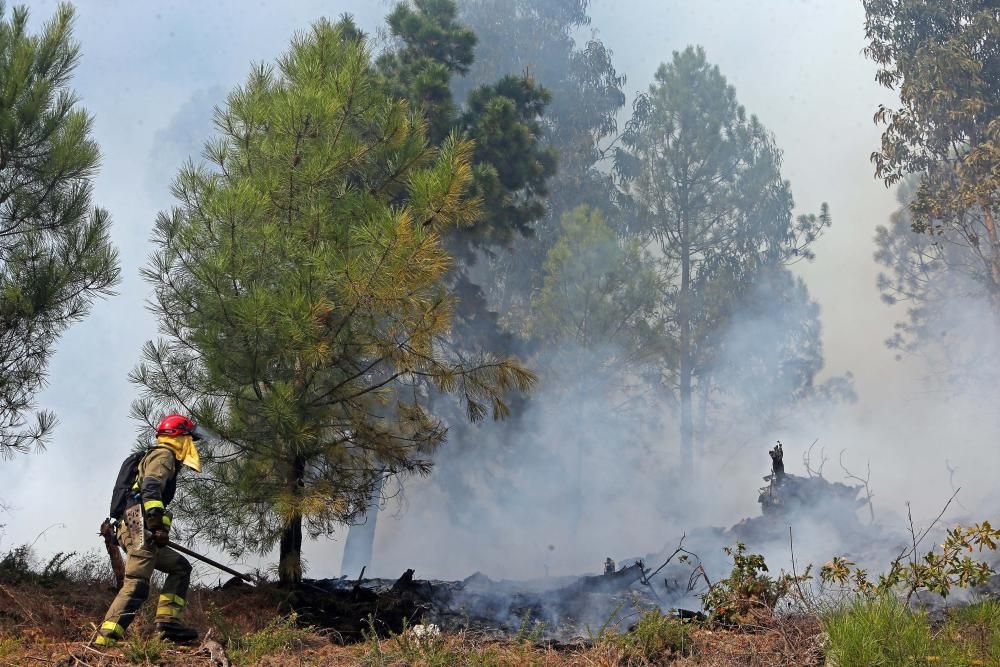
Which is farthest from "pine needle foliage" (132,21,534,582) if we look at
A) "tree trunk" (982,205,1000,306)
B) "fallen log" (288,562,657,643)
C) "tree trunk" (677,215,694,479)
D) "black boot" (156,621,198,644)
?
"tree trunk" (677,215,694,479)

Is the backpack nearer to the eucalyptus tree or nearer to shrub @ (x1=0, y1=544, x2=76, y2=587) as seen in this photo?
shrub @ (x1=0, y1=544, x2=76, y2=587)

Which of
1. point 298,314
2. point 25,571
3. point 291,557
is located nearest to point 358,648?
point 291,557

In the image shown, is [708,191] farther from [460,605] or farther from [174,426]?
[174,426]

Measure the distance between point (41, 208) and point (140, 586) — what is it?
484cm

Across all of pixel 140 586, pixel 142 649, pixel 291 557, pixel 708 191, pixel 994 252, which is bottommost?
pixel 142 649

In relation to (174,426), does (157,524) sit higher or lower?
lower

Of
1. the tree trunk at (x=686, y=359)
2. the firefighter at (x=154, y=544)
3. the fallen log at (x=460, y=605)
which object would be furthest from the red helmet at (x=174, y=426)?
the tree trunk at (x=686, y=359)

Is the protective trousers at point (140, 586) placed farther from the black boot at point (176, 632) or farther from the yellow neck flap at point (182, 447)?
the yellow neck flap at point (182, 447)

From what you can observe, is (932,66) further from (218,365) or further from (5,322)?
(5,322)

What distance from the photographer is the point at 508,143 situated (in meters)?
16.8

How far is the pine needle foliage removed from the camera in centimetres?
873

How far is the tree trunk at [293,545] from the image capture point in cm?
922

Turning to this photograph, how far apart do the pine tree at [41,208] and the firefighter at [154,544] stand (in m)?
3.25

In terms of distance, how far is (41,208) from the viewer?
31.2 ft
